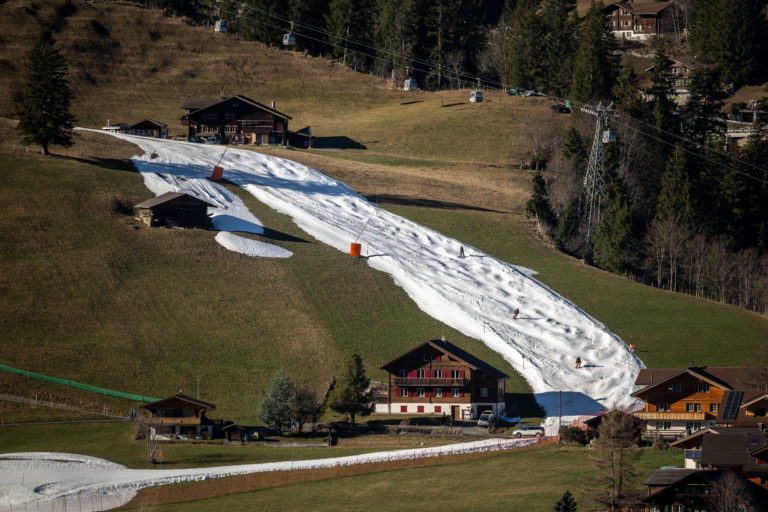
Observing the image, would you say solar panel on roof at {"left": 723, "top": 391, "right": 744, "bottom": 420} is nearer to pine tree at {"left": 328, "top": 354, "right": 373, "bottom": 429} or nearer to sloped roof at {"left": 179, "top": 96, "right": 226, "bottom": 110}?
pine tree at {"left": 328, "top": 354, "right": 373, "bottom": 429}

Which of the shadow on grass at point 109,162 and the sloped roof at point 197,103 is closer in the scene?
the shadow on grass at point 109,162

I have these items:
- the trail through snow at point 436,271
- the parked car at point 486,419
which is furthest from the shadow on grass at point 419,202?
the parked car at point 486,419

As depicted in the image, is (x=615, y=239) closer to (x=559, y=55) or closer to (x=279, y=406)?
(x=279, y=406)

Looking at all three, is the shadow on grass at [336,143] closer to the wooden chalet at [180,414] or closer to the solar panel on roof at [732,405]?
the wooden chalet at [180,414]

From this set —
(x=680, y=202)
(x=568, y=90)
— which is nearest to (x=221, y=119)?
(x=568, y=90)

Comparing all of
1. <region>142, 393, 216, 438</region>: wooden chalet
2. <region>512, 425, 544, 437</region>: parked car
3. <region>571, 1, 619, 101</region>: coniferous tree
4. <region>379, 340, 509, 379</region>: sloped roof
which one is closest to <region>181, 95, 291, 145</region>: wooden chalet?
<region>571, 1, 619, 101</region>: coniferous tree

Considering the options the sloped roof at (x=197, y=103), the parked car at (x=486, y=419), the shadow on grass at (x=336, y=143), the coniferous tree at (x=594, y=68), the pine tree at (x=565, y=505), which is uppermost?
the coniferous tree at (x=594, y=68)
